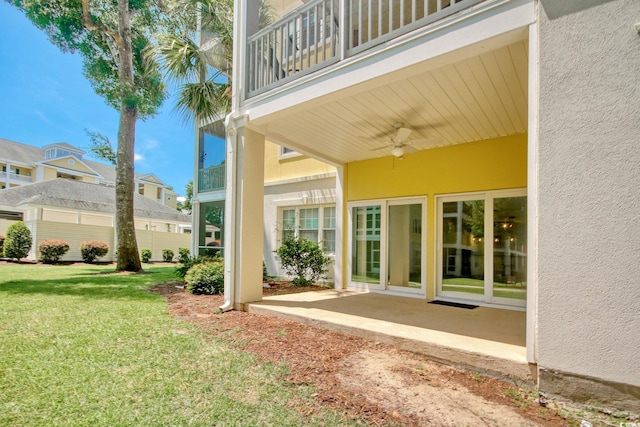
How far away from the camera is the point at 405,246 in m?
7.36

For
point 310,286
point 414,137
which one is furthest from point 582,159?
point 310,286

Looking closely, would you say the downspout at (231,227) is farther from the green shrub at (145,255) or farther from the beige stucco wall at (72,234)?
the green shrub at (145,255)

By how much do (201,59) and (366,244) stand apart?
645 centimetres

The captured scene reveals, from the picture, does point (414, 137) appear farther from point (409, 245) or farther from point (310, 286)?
point (310, 286)

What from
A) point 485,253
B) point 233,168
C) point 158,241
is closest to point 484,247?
point 485,253

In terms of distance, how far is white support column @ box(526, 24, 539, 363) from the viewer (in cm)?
286

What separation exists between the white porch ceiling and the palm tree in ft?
9.56

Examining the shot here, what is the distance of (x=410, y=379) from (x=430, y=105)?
395 centimetres

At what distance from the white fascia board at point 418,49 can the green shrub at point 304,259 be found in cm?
404

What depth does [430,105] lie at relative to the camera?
16.3 ft

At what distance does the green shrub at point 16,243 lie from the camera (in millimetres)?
14820

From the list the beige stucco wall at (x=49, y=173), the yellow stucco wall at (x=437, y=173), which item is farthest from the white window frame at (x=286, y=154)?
the beige stucco wall at (x=49, y=173)

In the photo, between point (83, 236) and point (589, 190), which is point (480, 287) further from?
point (83, 236)

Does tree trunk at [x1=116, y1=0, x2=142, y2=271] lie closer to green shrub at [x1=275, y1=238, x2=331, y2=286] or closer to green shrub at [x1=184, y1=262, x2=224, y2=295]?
green shrub at [x1=184, y1=262, x2=224, y2=295]
